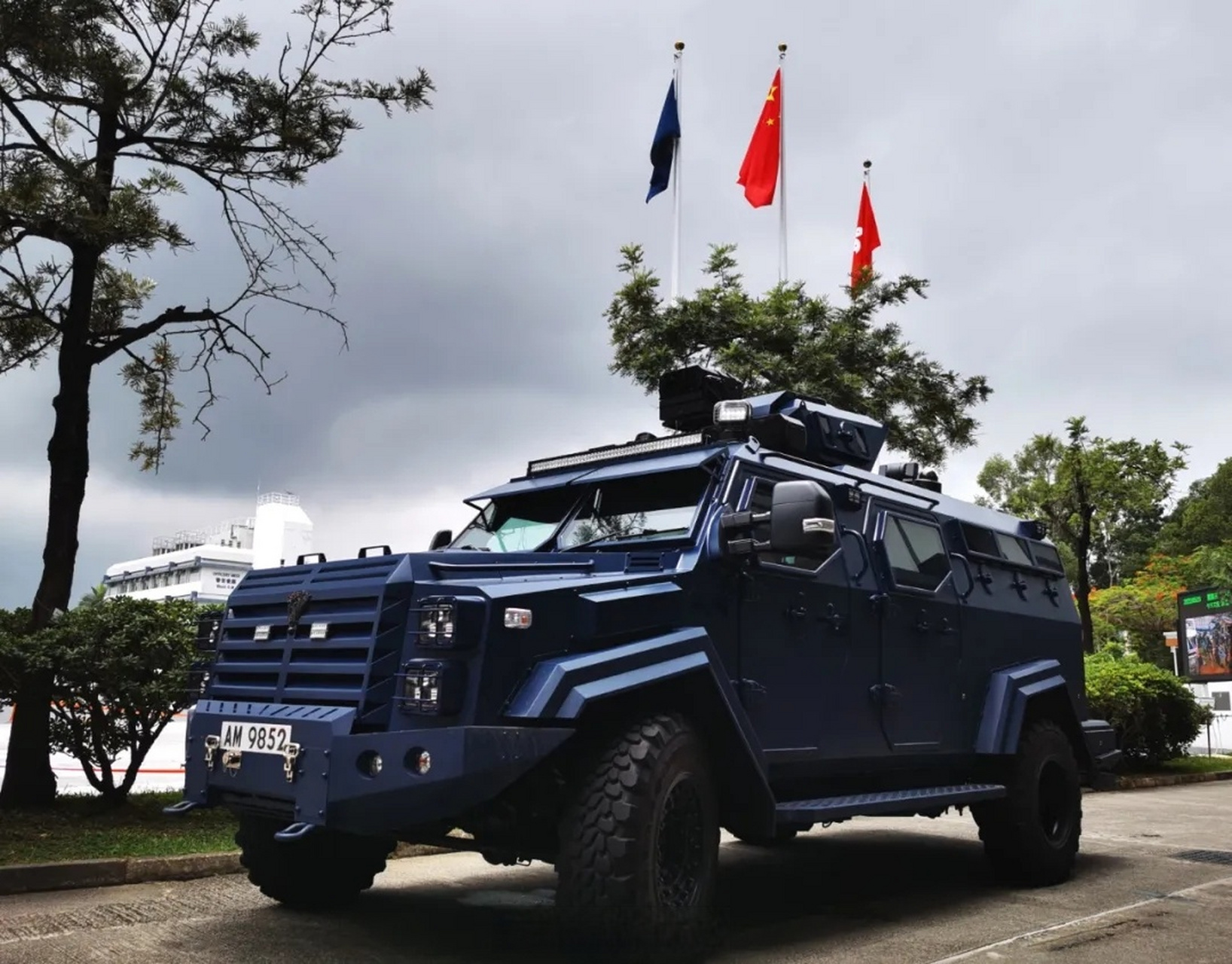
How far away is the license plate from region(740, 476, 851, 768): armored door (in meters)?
2.07

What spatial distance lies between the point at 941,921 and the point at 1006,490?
57744 mm

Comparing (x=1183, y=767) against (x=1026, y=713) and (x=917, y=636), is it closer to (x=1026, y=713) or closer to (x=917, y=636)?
(x=1026, y=713)

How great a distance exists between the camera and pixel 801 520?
16.3 feet

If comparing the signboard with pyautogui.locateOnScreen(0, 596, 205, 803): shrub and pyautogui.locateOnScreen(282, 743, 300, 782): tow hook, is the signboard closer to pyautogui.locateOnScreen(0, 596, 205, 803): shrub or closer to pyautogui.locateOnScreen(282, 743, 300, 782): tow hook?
pyautogui.locateOnScreen(0, 596, 205, 803): shrub

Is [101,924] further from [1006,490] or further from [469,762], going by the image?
[1006,490]

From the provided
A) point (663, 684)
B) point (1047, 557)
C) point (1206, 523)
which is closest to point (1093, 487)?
point (1047, 557)

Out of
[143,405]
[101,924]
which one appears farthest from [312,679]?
[143,405]

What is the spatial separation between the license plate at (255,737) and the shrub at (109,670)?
132 inches

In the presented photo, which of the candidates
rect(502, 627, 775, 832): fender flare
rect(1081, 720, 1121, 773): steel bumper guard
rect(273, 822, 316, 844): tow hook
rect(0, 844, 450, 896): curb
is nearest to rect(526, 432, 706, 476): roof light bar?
rect(502, 627, 775, 832): fender flare

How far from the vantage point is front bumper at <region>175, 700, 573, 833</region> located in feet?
14.0

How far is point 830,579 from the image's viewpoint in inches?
242

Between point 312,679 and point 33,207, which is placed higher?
point 33,207

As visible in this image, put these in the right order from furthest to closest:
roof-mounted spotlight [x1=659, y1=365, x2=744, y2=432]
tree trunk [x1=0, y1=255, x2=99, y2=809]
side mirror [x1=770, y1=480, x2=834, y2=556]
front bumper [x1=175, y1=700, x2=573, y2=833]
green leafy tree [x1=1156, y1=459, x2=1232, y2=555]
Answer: green leafy tree [x1=1156, y1=459, x2=1232, y2=555], tree trunk [x1=0, y1=255, x2=99, y2=809], roof-mounted spotlight [x1=659, y1=365, x2=744, y2=432], side mirror [x1=770, y1=480, x2=834, y2=556], front bumper [x1=175, y1=700, x2=573, y2=833]

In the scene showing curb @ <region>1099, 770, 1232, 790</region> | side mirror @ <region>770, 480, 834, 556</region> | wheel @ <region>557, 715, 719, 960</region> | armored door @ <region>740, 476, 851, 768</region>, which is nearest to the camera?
wheel @ <region>557, 715, 719, 960</region>
